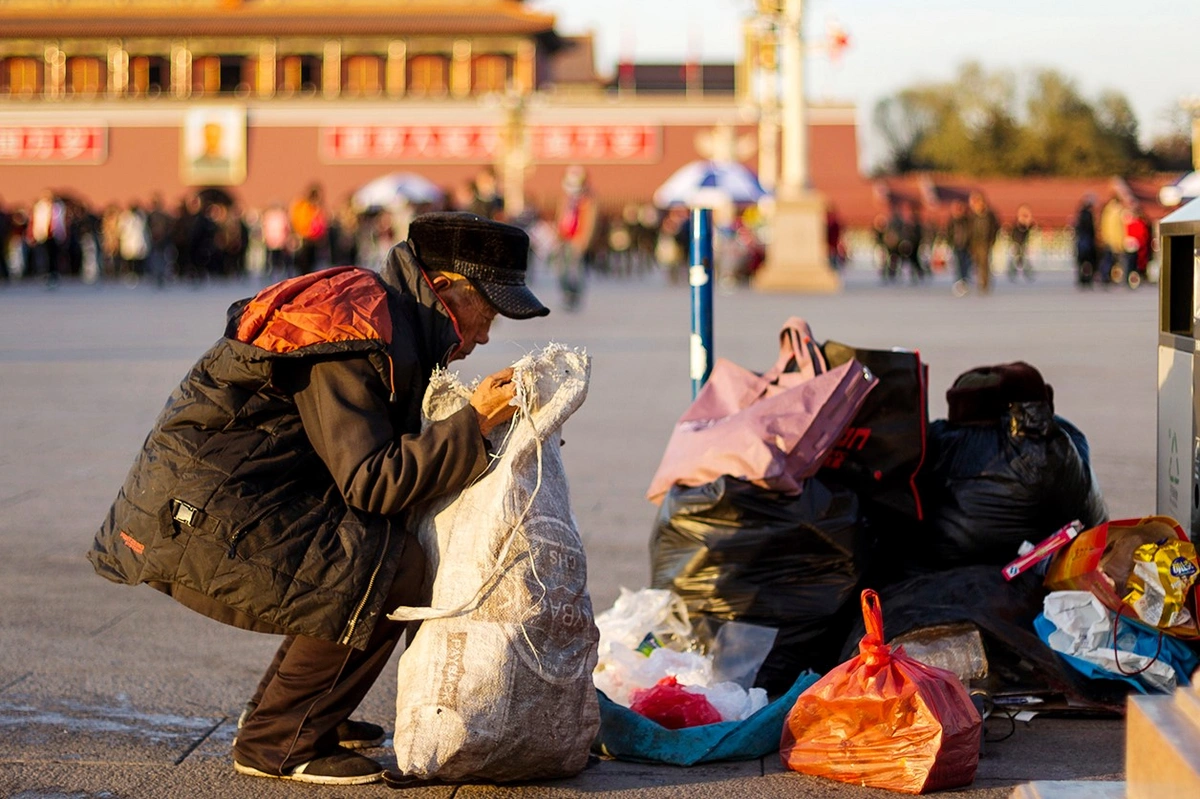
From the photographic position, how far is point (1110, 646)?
150 inches

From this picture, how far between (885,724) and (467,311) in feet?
3.99

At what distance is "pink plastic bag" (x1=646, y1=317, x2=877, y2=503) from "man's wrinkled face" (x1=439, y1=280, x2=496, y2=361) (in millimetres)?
1072

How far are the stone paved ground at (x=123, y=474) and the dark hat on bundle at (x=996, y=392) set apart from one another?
100cm

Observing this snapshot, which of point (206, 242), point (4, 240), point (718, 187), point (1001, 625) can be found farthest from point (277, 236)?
Result: point (1001, 625)

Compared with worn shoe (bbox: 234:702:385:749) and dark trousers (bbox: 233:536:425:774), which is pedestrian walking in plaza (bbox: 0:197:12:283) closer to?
worn shoe (bbox: 234:702:385:749)

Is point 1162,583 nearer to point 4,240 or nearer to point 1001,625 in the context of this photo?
point 1001,625

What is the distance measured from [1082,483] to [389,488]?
2124mm

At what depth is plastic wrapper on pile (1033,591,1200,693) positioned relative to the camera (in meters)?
3.76

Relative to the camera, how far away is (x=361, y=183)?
5500cm

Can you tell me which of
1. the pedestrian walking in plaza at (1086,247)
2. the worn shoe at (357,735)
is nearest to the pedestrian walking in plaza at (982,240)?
the pedestrian walking in plaza at (1086,247)

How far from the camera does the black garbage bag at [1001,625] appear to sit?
3.82 meters

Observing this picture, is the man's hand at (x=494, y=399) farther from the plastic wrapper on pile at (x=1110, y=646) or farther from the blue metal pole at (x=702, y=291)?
the blue metal pole at (x=702, y=291)

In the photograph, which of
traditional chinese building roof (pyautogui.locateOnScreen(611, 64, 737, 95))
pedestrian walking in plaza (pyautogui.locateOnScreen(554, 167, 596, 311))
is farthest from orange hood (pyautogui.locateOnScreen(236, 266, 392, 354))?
traditional chinese building roof (pyautogui.locateOnScreen(611, 64, 737, 95))

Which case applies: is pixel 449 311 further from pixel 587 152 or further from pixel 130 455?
pixel 587 152
